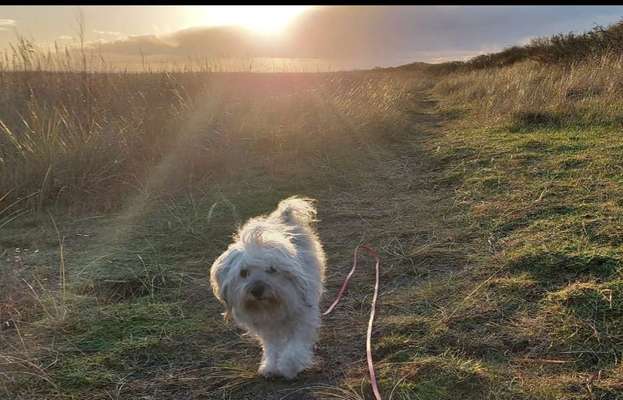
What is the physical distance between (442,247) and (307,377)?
2.37m

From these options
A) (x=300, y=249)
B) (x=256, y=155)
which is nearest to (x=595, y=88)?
(x=256, y=155)

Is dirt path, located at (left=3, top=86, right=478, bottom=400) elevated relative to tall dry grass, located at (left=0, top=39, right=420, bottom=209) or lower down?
lower down

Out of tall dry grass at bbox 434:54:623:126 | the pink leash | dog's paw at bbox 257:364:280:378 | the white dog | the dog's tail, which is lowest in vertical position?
dog's paw at bbox 257:364:280:378

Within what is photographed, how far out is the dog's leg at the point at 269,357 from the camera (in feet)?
11.1

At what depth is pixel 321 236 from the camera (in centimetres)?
621

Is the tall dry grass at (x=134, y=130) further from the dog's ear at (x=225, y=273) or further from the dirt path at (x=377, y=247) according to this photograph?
the dog's ear at (x=225, y=273)

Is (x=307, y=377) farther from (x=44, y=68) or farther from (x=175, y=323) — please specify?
(x=44, y=68)

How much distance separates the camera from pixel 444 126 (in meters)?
13.2

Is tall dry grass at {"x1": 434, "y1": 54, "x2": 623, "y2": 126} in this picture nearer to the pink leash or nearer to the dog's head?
the pink leash

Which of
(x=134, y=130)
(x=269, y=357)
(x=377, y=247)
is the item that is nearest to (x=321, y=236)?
(x=377, y=247)

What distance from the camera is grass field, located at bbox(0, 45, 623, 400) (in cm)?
334

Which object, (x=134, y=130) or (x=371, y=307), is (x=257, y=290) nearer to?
(x=371, y=307)

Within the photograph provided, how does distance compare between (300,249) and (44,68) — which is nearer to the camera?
(300,249)

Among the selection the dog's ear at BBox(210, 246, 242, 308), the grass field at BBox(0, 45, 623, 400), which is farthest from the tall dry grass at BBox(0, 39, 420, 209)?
the dog's ear at BBox(210, 246, 242, 308)
